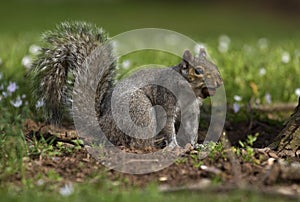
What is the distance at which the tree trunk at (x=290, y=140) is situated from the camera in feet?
14.6

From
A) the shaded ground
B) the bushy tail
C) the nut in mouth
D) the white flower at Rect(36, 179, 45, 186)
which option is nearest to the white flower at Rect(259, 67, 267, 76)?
the nut in mouth

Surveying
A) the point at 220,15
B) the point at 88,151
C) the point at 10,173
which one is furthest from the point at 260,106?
the point at 220,15

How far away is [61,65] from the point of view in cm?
473

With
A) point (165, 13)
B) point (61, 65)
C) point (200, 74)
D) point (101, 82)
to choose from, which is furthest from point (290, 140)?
point (165, 13)

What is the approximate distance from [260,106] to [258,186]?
2.43 meters

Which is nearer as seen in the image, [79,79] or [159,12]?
[79,79]

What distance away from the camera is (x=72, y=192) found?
11.0 feet

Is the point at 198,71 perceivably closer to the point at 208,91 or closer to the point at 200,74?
the point at 200,74

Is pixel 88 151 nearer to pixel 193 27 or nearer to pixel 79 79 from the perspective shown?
→ pixel 79 79

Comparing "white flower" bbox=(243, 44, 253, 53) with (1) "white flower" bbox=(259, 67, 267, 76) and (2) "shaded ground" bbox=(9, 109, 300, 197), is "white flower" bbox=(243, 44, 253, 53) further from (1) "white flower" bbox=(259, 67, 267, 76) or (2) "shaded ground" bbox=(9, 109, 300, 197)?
(2) "shaded ground" bbox=(9, 109, 300, 197)

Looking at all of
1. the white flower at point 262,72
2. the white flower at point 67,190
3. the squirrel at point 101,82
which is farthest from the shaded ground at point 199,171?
the white flower at point 262,72

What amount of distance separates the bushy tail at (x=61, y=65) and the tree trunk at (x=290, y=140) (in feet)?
4.63

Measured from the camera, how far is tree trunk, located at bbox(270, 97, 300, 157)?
4.45 metres

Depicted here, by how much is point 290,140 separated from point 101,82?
5.00ft
